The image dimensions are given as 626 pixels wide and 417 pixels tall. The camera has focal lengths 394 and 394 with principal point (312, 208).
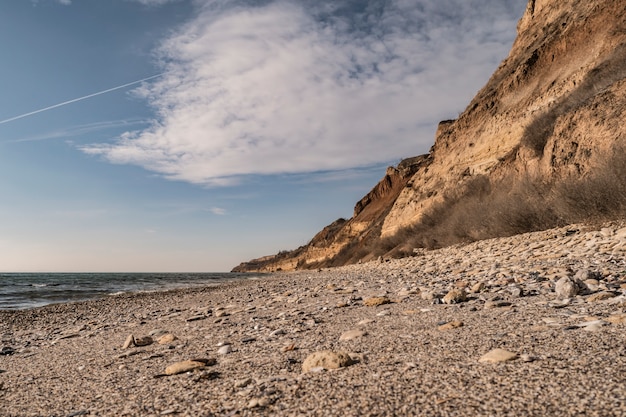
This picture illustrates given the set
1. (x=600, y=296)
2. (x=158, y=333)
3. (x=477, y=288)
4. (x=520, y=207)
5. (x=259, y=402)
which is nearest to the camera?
(x=259, y=402)

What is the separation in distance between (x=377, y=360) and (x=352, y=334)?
3.80 feet

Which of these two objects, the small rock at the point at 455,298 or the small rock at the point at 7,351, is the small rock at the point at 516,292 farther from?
the small rock at the point at 7,351

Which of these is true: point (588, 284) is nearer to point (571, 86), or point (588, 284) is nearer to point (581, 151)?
point (581, 151)

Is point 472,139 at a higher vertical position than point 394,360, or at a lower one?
higher

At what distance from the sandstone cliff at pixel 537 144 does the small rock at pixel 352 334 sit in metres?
9.77

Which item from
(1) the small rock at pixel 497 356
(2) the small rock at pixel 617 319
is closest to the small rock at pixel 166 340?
(1) the small rock at pixel 497 356

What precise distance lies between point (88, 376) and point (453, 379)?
397 cm

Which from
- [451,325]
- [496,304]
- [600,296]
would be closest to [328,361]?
[451,325]

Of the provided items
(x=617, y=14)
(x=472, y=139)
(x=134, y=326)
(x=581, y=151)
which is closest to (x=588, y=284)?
(x=134, y=326)

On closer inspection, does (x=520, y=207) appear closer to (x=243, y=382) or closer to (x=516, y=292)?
(x=516, y=292)

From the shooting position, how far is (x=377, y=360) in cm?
344

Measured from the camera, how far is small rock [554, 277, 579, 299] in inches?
208

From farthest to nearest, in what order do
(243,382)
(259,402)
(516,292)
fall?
(516,292), (243,382), (259,402)

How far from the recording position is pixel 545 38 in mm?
24781
